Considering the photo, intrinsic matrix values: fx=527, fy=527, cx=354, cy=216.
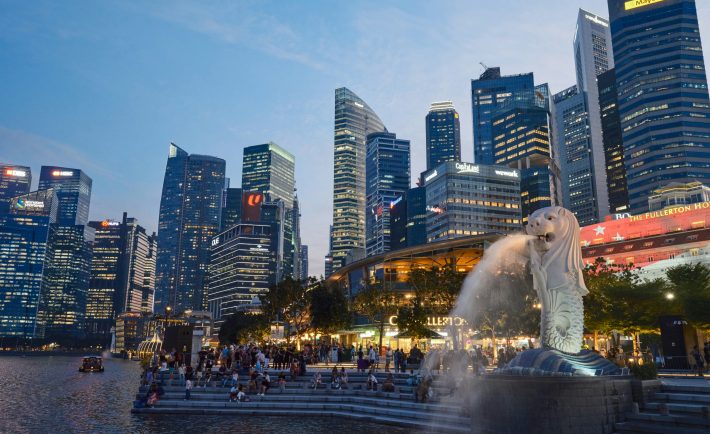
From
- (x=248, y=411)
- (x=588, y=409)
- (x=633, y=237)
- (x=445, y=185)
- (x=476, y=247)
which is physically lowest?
(x=248, y=411)

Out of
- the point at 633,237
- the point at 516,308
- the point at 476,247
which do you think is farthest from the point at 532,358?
the point at 633,237

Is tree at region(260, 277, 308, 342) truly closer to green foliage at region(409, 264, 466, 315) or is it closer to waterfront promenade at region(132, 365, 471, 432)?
green foliage at region(409, 264, 466, 315)

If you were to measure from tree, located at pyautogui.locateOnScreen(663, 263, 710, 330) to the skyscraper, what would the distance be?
476ft

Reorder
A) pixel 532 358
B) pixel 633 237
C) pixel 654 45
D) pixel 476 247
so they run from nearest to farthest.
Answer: pixel 532 358, pixel 476 247, pixel 633 237, pixel 654 45

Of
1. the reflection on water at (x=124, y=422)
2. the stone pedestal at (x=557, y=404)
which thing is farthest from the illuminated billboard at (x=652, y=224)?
the stone pedestal at (x=557, y=404)

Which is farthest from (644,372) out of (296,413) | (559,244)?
(296,413)

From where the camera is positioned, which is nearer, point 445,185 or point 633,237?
point 633,237

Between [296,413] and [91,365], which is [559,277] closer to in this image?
[296,413]

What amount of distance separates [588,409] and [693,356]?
1853 cm

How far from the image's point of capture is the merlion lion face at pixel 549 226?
63.4ft

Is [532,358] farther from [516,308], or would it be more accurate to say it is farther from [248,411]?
[516,308]

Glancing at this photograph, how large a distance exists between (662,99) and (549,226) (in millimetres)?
194804

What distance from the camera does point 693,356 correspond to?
98.9ft

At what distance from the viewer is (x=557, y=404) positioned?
1605 cm
